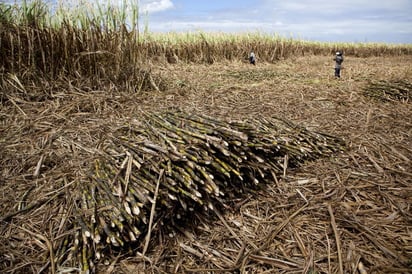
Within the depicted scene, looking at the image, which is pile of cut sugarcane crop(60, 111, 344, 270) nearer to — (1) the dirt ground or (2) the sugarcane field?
(2) the sugarcane field

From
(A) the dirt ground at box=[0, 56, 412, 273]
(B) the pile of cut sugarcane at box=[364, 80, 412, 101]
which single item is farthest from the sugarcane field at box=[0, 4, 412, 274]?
(B) the pile of cut sugarcane at box=[364, 80, 412, 101]

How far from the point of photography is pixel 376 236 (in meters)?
1.87

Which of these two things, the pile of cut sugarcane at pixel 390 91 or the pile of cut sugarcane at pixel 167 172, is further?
the pile of cut sugarcane at pixel 390 91

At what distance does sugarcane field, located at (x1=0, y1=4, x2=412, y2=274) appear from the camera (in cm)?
172

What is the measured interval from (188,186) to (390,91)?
14.8 ft

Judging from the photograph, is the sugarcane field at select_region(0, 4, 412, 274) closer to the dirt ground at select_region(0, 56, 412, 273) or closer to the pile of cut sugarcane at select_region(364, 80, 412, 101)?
the dirt ground at select_region(0, 56, 412, 273)

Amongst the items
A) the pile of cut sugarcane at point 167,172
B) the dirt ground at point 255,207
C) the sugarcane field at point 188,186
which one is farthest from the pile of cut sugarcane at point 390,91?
the pile of cut sugarcane at point 167,172

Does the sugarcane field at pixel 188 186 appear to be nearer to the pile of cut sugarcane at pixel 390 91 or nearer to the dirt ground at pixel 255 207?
the dirt ground at pixel 255 207

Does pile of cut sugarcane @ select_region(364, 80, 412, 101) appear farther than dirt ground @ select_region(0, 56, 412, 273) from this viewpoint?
Yes

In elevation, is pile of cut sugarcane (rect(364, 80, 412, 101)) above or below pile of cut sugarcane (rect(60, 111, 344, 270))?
above

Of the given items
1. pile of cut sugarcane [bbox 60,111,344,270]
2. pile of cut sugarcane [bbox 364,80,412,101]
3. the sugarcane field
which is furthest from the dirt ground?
pile of cut sugarcane [bbox 364,80,412,101]

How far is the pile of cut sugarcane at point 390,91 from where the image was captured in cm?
468

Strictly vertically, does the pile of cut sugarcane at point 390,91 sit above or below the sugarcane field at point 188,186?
above

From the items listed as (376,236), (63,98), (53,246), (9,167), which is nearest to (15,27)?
(63,98)
